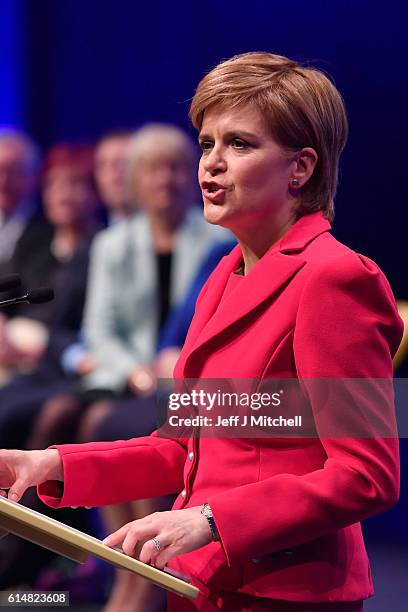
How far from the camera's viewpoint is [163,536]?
120 cm

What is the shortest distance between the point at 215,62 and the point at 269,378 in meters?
2.77

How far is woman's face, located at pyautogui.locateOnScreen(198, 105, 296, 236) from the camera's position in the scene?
1.39 meters

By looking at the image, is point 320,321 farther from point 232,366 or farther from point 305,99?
point 305,99

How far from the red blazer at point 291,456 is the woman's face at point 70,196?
101 inches

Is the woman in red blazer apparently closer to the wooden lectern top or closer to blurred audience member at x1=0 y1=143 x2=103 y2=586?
the wooden lectern top

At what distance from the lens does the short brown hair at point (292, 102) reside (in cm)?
138

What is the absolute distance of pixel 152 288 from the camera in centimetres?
357

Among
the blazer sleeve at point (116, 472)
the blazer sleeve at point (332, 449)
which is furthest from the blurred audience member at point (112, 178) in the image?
the blazer sleeve at point (332, 449)

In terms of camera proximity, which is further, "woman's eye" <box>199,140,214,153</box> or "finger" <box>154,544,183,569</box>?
"woman's eye" <box>199,140,214,153</box>

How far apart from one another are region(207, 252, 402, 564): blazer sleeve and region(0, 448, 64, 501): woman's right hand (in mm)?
274

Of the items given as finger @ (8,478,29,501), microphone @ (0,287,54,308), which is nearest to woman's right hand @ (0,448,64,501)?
finger @ (8,478,29,501)

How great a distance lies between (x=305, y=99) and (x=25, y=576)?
2.60m

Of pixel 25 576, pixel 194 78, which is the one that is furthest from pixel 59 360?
pixel 194 78

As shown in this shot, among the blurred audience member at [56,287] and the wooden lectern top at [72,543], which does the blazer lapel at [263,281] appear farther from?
the blurred audience member at [56,287]
